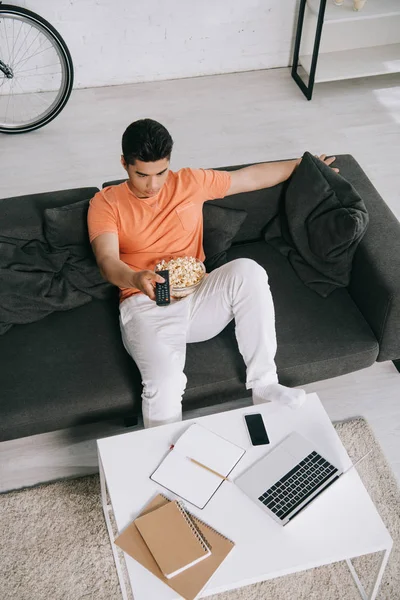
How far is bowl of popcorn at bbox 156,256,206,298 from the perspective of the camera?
88.0 inches

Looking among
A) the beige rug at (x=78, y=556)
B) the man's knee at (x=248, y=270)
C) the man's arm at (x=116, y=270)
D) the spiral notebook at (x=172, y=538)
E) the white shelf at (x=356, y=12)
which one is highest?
the white shelf at (x=356, y=12)

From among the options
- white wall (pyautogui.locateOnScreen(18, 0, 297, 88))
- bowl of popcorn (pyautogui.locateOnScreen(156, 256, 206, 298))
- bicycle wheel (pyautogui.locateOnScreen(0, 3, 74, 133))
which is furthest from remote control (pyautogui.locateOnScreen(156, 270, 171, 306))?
white wall (pyautogui.locateOnScreen(18, 0, 297, 88))

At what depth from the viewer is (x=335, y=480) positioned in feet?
6.03

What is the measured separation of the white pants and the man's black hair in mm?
457

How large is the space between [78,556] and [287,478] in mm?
727

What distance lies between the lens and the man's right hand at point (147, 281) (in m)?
2.06

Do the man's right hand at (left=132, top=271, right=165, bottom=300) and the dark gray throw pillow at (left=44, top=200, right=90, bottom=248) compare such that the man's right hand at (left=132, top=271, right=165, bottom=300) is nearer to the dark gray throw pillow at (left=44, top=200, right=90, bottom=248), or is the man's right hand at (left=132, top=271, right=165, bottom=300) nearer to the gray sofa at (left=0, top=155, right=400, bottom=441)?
the gray sofa at (left=0, top=155, right=400, bottom=441)

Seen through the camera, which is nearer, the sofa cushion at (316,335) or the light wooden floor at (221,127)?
the sofa cushion at (316,335)

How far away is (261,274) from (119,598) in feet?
3.60

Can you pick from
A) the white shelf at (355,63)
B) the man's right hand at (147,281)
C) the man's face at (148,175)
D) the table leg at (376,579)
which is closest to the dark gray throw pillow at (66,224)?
the man's face at (148,175)

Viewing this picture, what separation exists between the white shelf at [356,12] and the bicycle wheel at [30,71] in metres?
1.46

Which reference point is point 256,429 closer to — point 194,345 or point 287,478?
point 287,478

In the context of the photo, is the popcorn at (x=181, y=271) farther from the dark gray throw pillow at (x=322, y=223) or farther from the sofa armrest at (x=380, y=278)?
the sofa armrest at (x=380, y=278)

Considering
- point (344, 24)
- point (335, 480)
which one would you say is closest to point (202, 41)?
point (344, 24)
